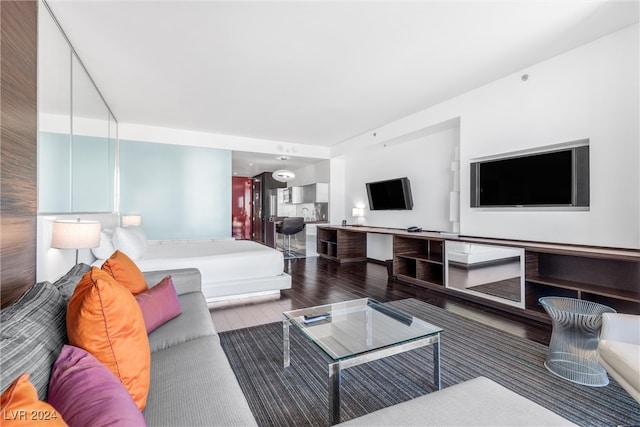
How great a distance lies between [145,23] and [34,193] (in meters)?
1.60

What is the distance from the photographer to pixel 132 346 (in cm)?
105

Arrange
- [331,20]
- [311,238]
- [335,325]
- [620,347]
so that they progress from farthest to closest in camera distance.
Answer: [311,238]
[331,20]
[335,325]
[620,347]

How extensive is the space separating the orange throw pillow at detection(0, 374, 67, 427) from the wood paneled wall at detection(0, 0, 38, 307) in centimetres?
131

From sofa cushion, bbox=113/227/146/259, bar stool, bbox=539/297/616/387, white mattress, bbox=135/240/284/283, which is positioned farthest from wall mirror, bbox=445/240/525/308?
sofa cushion, bbox=113/227/146/259

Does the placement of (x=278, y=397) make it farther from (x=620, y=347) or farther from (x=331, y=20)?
(x=331, y=20)

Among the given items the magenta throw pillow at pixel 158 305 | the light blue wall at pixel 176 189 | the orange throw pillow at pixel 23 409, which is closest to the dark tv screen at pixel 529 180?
the magenta throw pillow at pixel 158 305

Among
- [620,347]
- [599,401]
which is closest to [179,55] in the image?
[620,347]

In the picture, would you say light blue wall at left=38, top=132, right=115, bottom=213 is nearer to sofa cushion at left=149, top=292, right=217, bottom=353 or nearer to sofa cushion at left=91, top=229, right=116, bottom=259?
sofa cushion at left=91, top=229, right=116, bottom=259

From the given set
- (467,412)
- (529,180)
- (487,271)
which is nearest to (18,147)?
(467,412)

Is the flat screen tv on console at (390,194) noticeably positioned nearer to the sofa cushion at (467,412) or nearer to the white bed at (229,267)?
the white bed at (229,267)

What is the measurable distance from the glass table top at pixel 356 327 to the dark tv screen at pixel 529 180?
2.14m

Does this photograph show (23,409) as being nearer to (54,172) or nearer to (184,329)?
(184,329)

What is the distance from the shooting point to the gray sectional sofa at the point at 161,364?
83 centimetres

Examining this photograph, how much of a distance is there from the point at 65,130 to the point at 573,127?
4.62 m
